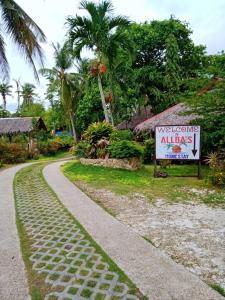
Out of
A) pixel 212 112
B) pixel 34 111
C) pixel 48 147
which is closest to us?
pixel 212 112

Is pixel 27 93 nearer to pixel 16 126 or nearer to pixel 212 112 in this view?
pixel 16 126

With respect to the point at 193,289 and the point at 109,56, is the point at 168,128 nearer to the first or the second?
the point at 109,56

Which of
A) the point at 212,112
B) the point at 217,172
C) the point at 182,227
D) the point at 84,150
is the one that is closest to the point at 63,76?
the point at 84,150

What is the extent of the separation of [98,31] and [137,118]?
14.3 metres

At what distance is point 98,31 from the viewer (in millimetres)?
13984

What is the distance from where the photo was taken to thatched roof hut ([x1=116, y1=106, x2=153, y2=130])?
2683cm

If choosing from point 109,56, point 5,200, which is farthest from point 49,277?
point 109,56

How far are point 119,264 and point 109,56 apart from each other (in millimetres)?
12700

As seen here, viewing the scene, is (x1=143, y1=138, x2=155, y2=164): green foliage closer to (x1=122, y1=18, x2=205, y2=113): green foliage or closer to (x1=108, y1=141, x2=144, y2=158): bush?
(x1=108, y1=141, x2=144, y2=158): bush

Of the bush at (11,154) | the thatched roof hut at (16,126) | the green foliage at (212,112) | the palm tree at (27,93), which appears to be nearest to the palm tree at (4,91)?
the palm tree at (27,93)

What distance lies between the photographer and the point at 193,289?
322 cm

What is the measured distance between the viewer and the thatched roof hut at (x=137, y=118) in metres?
26.8

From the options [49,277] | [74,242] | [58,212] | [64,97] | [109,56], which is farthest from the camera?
[64,97]

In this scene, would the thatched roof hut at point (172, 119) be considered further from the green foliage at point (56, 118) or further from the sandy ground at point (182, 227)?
the green foliage at point (56, 118)
